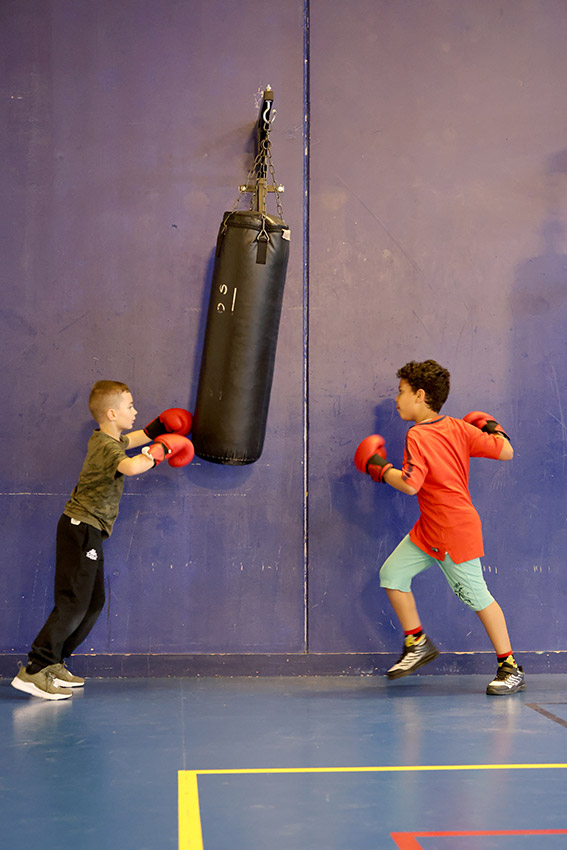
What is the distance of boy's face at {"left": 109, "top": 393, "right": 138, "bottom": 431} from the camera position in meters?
4.24

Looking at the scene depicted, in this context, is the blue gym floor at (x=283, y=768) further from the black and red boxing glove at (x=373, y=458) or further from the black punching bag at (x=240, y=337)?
the black punching bag at (x=240, y=337)

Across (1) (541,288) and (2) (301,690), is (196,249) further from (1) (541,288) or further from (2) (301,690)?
(2) (301,690)

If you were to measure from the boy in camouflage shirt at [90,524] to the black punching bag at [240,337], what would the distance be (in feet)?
0.62

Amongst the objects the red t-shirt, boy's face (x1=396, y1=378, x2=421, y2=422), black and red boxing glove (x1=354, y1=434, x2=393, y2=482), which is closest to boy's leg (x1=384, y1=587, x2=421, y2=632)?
the red t-shirt

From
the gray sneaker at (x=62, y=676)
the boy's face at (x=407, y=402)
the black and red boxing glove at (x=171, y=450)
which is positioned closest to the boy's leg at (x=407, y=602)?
the boy's face at (x=407, y=402)

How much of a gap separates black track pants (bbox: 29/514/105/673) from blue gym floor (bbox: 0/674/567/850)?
227 mm

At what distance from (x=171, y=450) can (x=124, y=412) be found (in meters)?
0.35

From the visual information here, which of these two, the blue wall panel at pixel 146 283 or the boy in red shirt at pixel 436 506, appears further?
the blue wall panel at pixel 146 283

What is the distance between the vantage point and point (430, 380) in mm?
4348

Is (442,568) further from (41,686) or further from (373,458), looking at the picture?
(41,686)

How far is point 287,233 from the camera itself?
422cm

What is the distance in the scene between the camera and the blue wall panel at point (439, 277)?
462 centimetres

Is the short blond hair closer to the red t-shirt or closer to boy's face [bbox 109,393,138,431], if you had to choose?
boy's face [bbox 109,393,138,431]

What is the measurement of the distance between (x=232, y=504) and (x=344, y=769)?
1874 millimetres
